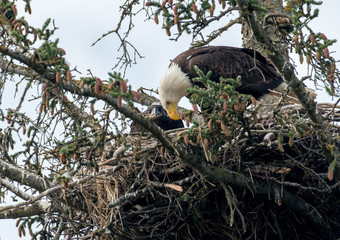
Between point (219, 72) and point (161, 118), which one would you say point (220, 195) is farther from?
point (161, 118)

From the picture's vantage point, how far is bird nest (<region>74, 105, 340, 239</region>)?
16.8 feet

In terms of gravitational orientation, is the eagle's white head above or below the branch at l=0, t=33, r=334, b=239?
above

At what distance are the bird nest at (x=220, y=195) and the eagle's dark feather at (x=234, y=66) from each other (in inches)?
40.5

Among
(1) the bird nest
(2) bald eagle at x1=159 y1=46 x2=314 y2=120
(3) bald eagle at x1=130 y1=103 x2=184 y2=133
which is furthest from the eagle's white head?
(1) the bird nest

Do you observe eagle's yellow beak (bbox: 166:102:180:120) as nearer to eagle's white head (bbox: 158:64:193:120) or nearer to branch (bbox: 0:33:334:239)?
eagle's white head (bbox: 158:64:193:120)

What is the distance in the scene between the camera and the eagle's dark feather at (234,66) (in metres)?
6.47

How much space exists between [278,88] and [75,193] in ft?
9.14

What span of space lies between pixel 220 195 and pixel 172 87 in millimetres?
2010

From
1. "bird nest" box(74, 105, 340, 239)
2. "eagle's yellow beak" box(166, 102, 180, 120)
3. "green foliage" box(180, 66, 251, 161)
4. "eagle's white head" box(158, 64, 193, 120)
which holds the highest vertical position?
"eagle's white head" box(158, 64, 193, 120)

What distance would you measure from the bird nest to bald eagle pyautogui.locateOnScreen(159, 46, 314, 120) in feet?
3.47

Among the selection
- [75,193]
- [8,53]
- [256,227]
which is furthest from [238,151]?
[8,53]

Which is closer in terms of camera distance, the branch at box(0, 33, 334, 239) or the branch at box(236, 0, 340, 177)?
the branch at box(0, 33, 334, 239)

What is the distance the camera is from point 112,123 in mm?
4223

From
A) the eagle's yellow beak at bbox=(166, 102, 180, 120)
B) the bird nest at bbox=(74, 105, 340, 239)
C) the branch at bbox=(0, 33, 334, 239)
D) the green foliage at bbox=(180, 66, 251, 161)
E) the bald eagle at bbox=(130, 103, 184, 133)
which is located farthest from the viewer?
the bald eagle at bbox=(130, 103, 184, 133)
